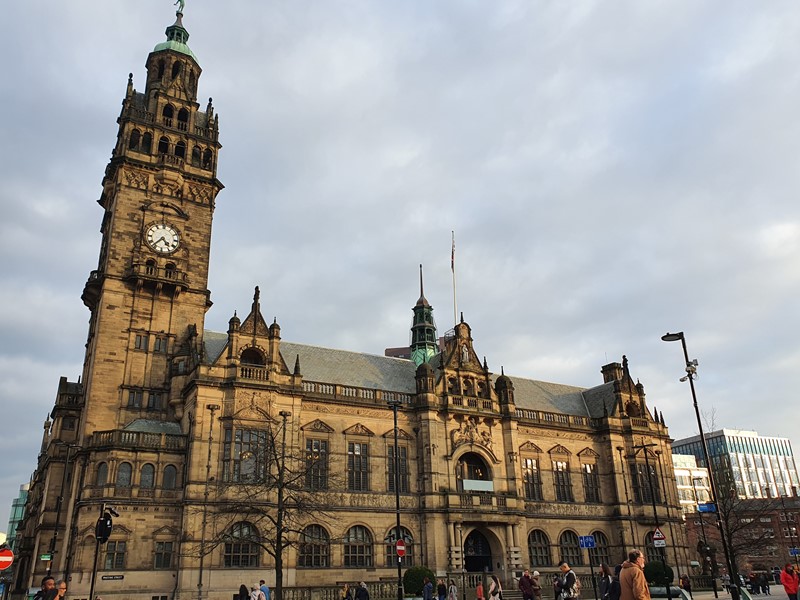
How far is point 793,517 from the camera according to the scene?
345ft

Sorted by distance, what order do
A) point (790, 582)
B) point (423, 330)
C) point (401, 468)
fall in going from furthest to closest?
point (423, 330) < point (401, 468) < point (790, 582)

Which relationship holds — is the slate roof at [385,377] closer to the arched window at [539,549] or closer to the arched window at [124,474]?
the arched window at [124,474]

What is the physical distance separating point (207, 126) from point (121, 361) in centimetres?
2447

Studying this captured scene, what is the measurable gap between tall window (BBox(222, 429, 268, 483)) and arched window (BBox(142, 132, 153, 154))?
2688 centimetres

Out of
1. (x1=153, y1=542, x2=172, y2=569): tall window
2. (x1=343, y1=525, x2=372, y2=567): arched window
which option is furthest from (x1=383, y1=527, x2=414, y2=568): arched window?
(x1=153, y1=542, x2=172, y2=569): tall window

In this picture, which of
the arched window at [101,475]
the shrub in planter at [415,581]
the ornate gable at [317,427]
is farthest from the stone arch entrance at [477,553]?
the arched window at [101,475]

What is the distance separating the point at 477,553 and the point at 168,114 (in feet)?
156

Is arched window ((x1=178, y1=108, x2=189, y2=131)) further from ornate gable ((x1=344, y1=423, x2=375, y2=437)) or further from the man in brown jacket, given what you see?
the man in brown jacket

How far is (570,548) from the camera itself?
197 ft

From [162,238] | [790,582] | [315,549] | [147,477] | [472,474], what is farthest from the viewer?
[472,474]

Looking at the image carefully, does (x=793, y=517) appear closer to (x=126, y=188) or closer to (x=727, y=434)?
(x=727, y=434)

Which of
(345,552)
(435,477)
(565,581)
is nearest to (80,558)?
(345,552)

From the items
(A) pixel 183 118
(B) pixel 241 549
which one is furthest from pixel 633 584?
(A) pixel 183 118

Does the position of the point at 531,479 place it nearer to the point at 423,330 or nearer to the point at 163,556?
the point at 423,330
